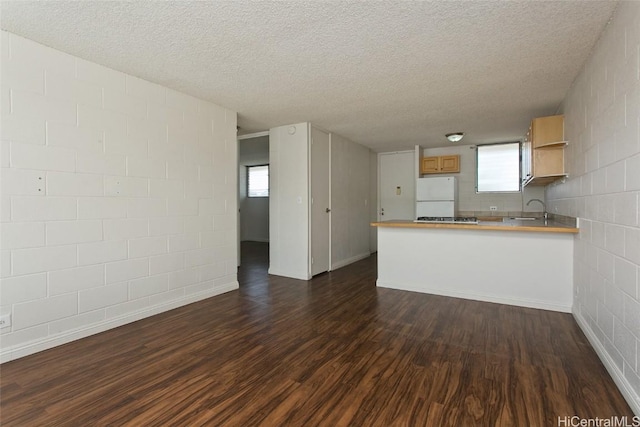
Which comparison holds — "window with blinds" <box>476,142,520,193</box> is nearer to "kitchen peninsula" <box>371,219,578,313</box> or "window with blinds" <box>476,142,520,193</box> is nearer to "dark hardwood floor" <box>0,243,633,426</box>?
"kitchen peninsula" <box>371,219,578,313</box>

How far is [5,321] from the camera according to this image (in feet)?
7.55

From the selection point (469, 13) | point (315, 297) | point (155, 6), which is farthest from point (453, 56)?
point (315, 297)

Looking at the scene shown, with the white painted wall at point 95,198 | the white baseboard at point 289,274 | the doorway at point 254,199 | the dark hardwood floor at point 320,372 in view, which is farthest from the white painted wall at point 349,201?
the doorway at point 254,199

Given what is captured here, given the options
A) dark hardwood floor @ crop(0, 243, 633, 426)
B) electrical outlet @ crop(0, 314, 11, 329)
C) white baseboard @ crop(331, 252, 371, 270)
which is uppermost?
electrical outlet @ crop(0, 314, 11, 329)

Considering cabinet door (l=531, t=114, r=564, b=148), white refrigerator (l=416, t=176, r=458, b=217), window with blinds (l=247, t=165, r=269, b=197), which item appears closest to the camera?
cabinet door (l=531, t=114, r=564, b=148)

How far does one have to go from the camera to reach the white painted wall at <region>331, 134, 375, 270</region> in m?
5.65

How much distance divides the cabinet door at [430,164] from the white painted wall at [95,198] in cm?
462

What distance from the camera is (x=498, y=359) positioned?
2.34 metres

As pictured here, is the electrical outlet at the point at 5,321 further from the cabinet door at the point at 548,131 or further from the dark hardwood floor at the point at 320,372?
the cabinet door at the point at 548,131

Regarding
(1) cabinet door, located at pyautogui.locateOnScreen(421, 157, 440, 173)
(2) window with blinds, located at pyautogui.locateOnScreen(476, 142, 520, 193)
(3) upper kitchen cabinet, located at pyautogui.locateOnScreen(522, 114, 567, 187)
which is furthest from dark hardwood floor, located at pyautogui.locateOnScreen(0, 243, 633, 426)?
(1) cabinet door, located at pyautogui.locateOnScreen(421, 157, 440, 173)

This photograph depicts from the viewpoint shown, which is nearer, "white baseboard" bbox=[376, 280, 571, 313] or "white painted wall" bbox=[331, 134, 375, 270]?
"white baseboard" bbox=[376, 280, 571, 313]

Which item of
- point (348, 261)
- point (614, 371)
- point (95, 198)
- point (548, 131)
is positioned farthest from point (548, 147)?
point (95, 198)

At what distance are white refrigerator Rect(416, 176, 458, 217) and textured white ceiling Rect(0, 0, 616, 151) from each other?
2.30 metres

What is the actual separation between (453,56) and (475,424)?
2720 millimetres
